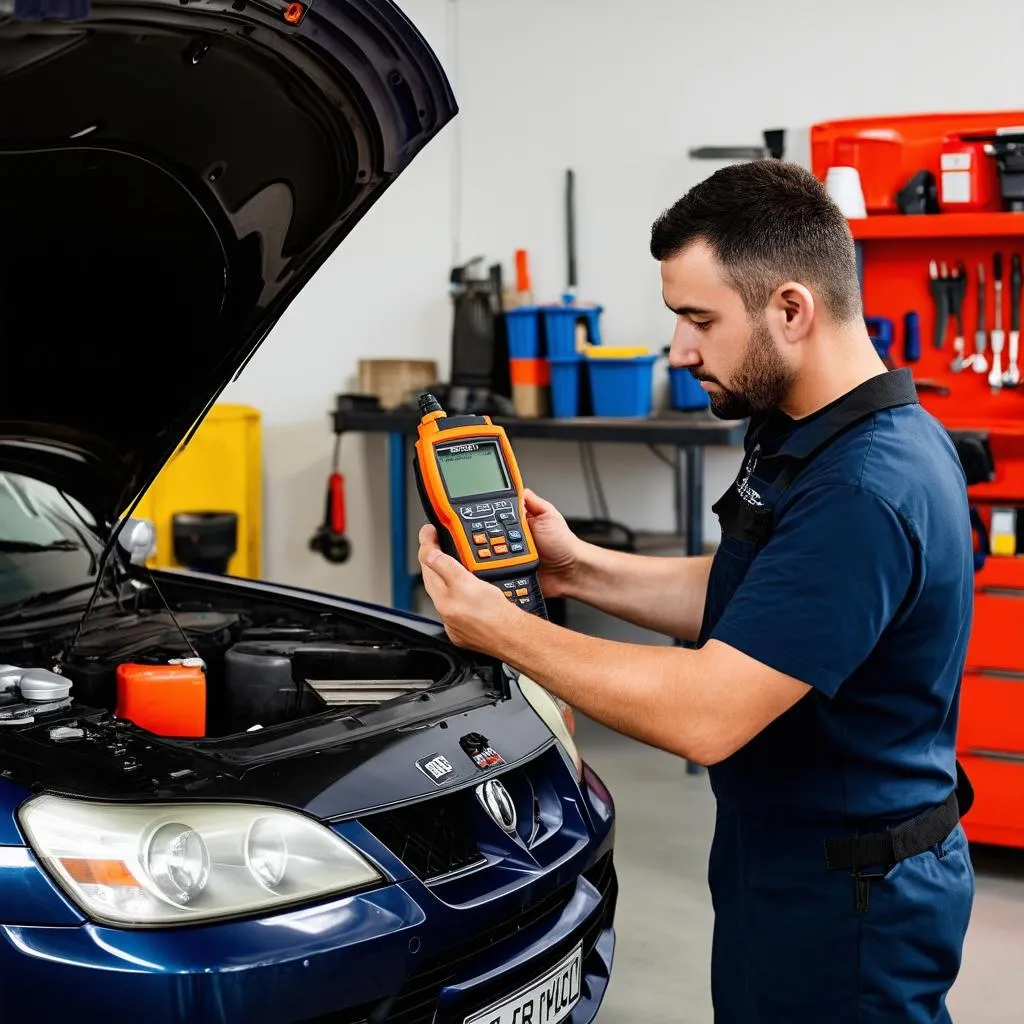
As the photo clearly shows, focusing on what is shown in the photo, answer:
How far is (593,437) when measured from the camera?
4410mm

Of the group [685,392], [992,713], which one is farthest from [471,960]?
[685,392]

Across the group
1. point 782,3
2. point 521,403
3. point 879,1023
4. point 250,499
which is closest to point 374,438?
point 250,499

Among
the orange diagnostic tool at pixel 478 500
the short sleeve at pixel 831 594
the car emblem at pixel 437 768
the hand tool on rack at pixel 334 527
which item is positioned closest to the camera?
the short sleeve at pixel 831 594

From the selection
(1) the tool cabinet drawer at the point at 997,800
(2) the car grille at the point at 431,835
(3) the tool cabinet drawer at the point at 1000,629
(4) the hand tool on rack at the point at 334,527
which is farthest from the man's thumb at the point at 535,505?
(4) the hand tool on rack at the point at 334,527

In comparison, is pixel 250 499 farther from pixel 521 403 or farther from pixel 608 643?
pixel 608 643

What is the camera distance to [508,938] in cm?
181

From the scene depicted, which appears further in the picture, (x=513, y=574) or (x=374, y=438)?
(x=374, y=438)

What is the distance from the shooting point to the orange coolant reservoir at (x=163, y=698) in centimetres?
206

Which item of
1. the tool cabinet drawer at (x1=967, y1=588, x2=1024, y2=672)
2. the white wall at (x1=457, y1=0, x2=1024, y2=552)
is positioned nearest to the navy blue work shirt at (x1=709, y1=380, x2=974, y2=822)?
the tool cabinet drawer at (x1=967, y1=588, x2=1024, y2=672)

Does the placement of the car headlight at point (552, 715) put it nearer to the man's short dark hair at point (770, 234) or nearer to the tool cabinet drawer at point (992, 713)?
the man's short dark hair at point (770, 234)

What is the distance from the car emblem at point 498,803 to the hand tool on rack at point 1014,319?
2.36 m

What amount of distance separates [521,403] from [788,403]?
3178 mm

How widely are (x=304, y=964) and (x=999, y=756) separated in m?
2.26

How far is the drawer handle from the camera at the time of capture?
3285mm
